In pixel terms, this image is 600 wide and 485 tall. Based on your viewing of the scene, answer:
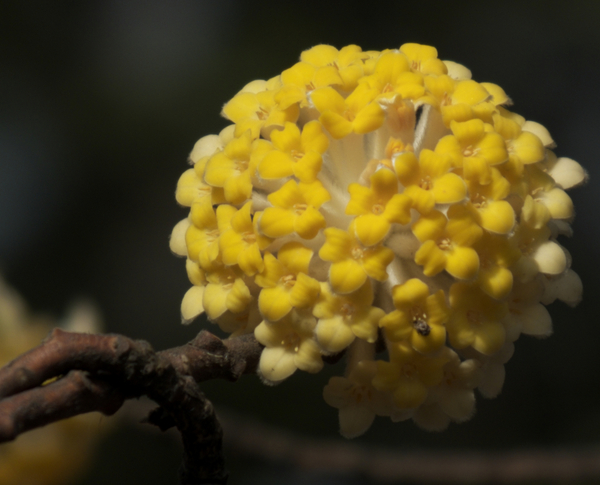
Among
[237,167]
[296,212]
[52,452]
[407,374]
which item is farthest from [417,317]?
[52,452]

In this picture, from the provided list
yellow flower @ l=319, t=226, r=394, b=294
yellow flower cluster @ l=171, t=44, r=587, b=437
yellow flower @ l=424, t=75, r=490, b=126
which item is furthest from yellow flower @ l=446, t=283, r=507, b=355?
yellow flower @ l=424, t=75, r=490, b=126

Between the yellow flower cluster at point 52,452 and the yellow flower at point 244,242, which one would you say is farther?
the yellow flower cluster at point 52,452

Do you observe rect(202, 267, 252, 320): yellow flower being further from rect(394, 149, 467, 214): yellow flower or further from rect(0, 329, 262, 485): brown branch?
rect(394, 149, 467, 214): yellow flower

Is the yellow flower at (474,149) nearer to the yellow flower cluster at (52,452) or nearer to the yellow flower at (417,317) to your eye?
the yellow flower at (417,317)

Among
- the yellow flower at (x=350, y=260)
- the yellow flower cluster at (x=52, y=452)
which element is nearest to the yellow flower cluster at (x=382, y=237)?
the yellow flower at (x=350, y=260)

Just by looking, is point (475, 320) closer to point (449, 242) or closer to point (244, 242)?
point (449, 242)

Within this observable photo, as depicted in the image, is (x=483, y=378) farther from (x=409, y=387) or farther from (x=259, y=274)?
(x=259, y=274)

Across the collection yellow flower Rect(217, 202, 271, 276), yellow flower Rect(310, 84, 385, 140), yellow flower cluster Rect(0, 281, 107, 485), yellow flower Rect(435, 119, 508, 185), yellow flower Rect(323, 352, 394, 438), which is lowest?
yellow flower cluster Rect(0, 281, 107, 485)

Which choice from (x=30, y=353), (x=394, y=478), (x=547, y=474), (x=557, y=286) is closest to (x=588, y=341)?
(x=547, y=474)

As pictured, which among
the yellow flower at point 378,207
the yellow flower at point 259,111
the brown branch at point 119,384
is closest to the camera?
the brown branch at point 119,384
